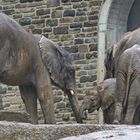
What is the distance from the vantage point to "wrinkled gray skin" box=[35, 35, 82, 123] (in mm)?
9095

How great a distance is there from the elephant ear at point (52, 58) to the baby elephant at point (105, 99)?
18.9 inches

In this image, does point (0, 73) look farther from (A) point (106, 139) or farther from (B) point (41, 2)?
(B) point (41, 2)

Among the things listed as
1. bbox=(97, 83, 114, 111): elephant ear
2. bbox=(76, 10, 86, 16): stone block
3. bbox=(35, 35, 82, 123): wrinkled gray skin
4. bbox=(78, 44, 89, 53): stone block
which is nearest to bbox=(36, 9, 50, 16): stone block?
bbox=(76, 10, 86, 16): stone block

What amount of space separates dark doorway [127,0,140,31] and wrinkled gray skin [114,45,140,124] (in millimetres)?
7776

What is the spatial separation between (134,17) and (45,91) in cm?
730

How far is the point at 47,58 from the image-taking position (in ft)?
29.8

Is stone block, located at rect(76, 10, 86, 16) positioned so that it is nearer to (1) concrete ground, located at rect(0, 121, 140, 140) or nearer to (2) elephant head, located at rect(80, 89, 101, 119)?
(2) elephant head, located at rect(80, 89, 101, 119)

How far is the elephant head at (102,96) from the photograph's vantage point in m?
8.73

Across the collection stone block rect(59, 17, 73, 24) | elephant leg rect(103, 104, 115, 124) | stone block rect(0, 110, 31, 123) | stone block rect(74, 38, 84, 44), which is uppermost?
stone block rect(0, 110, 31, 123)

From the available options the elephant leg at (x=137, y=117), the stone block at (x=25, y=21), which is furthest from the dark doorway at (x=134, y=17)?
the elephant leg at (x=137, y=117)

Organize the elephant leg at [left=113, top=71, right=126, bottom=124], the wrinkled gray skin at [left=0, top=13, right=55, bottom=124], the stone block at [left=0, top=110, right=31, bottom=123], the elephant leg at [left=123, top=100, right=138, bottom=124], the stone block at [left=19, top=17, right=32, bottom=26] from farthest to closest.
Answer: the stone block at [left=19, top=17, right=32, bottom=26] → the wrinkled gray skin at [left=0, top=13, right=55, bottom=124] → the elephant leg at [left=113, top=71, right=126, bottom=124] → the elephant leg at [left=123, top=100, right=138, bottom=124] → the stone block at [left=0, top=110, right=31, bottom=123]

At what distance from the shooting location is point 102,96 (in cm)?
884

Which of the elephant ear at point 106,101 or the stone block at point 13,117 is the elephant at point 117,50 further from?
the stone block at point 13,117

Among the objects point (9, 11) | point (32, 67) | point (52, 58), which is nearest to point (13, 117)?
point (32, 67)
